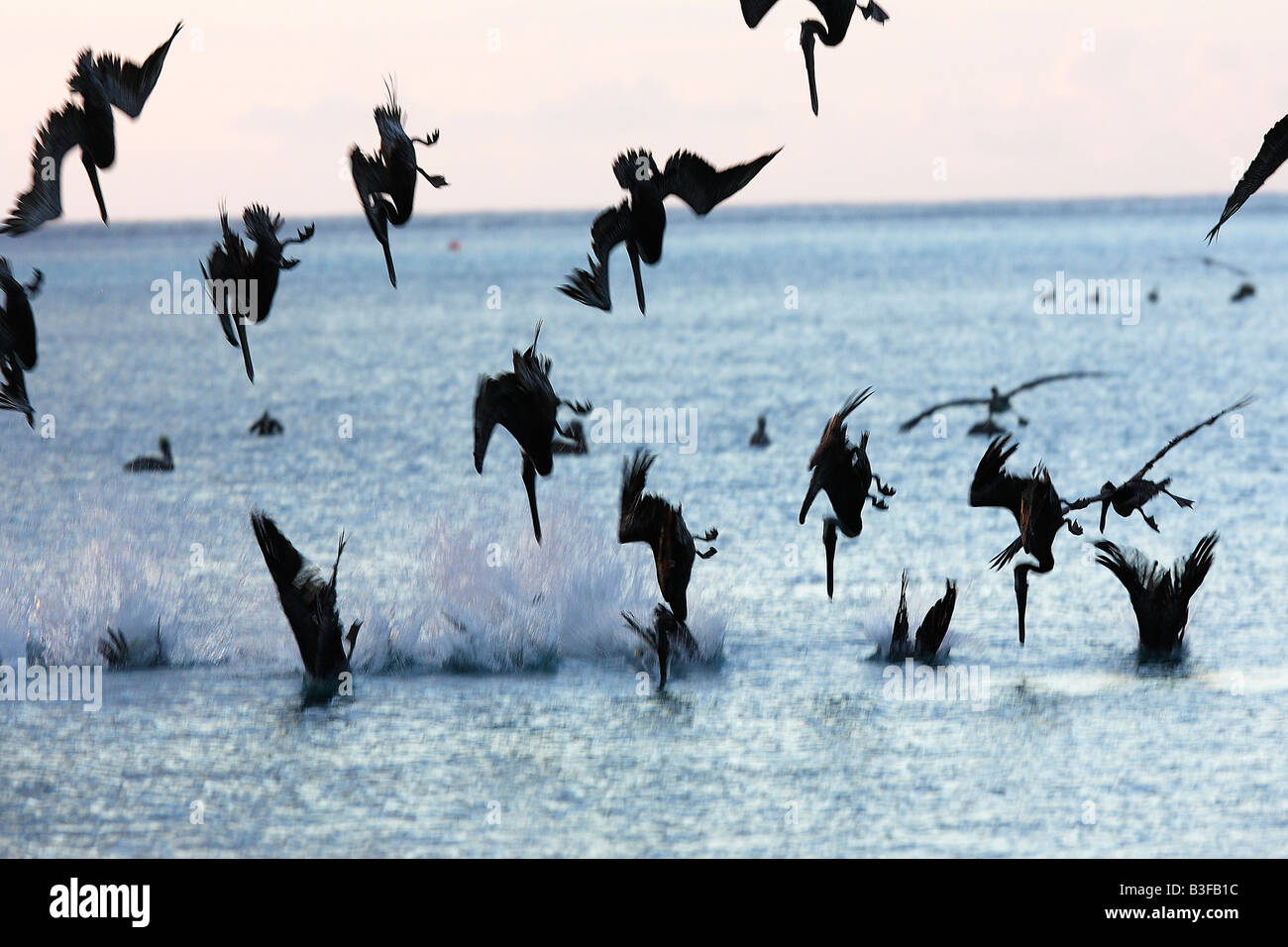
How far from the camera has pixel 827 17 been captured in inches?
299

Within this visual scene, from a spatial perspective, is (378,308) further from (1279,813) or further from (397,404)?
(1279,813)

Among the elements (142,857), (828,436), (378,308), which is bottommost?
(142,857)

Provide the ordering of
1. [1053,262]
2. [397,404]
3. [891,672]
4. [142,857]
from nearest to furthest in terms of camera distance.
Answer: [142,857] → [891,672] → [397,404] → [1053,262]

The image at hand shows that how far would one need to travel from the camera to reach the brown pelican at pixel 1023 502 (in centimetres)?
1030

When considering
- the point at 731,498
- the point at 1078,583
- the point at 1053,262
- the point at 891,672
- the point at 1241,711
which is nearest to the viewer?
the point at 1241,711

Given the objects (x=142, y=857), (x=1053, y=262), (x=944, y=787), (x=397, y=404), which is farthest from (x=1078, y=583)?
(x=1053, y=262)

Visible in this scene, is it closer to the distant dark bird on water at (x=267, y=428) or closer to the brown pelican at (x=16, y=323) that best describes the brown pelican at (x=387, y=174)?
the brown pelican at (x=16, y=323)

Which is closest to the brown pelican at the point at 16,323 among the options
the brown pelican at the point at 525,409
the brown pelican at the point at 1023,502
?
the brown pelican at the point at 525,409

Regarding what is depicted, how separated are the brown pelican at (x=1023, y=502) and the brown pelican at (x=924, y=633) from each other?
225cm

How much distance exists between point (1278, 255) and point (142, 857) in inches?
5273

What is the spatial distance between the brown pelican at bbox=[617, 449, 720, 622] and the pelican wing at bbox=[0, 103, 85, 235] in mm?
3711

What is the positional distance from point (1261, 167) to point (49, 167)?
224 inches

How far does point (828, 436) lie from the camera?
9.62 metres

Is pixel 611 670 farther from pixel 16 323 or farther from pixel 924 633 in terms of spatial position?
pixel 16 323
